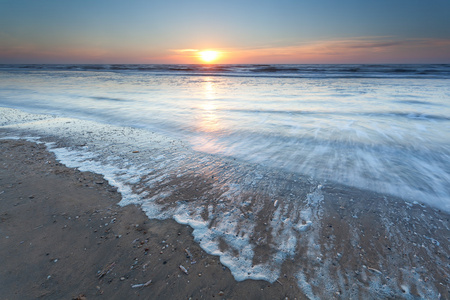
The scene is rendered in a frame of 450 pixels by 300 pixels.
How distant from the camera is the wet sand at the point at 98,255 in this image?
199cm

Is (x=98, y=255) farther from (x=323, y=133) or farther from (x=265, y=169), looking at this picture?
(x=323, y=133)

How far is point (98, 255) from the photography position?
2.34 m

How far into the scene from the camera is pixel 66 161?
4.46 m

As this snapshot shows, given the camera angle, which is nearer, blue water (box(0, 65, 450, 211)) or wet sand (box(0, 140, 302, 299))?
wet sand (box(0, 140, 302, 299))

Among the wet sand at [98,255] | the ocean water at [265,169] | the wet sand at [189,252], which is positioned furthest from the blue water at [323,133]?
the wet sand at [98,255]

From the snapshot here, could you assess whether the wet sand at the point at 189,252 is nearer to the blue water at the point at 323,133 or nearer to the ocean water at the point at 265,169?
the ocean water at the point at 265,169

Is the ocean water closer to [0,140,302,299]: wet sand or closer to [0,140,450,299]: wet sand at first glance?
[0,140,450,299]: wet sand

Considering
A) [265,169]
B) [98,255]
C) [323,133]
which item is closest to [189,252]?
[98,255]

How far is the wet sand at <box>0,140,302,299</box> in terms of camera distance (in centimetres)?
199

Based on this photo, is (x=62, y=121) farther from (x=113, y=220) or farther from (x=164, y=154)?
(x=113, y=220)

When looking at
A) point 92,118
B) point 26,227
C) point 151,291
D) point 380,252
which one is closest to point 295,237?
point 380,252

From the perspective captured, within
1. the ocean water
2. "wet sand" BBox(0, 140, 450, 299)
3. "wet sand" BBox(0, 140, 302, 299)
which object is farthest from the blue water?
"wet sand" BBox(0, 140, 302, 299)

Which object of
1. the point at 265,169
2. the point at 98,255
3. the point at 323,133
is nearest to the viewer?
the point at 98,255

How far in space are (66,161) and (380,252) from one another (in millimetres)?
5199
